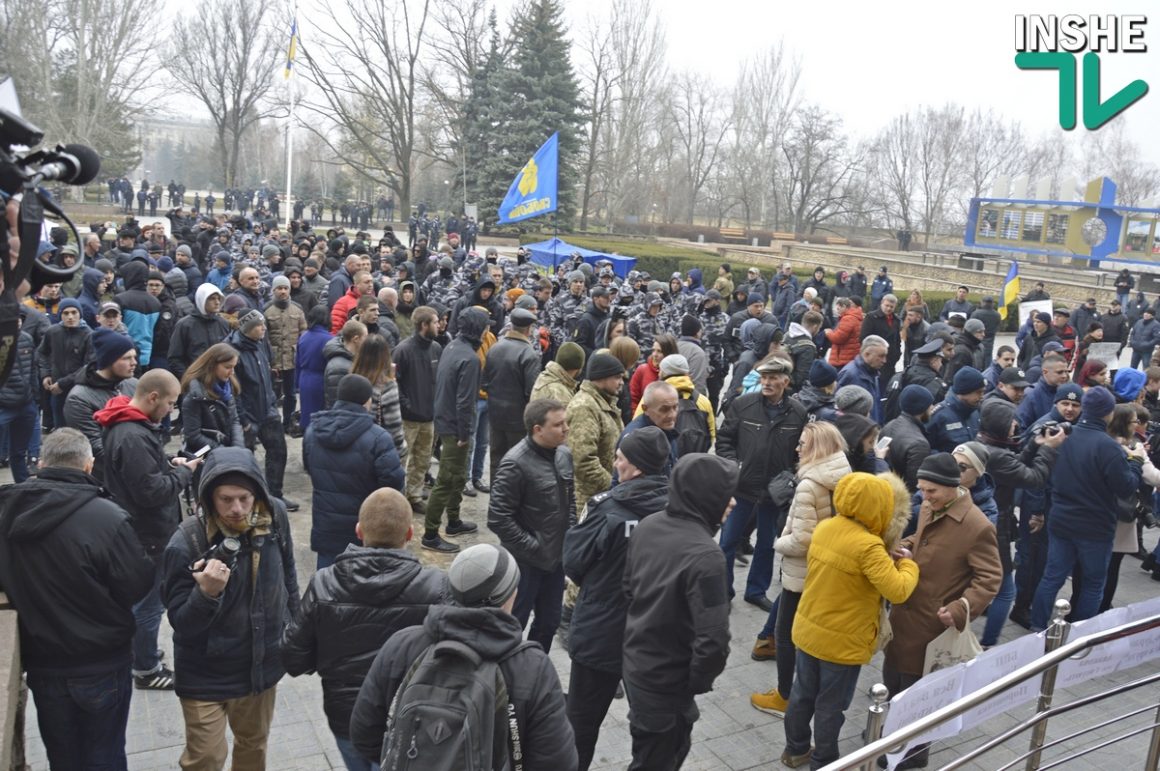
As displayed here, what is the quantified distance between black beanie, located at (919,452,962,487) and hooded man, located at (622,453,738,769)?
59.4 inches

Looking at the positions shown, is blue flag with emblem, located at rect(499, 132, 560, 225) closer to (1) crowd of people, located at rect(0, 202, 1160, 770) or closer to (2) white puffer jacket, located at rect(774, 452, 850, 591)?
(1) crowd of people, located at rect(0, 202, 1160, 770)

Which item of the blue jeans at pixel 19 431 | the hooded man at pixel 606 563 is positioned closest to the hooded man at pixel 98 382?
the blue jeans at pixel 19 431

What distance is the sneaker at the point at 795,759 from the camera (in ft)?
16.0

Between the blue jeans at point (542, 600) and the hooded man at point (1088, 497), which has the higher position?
the hooded man at point (1088, 497)

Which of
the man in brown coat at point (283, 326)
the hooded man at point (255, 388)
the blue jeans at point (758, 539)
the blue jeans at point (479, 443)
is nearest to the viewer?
the blue jeans at point (758, 539)

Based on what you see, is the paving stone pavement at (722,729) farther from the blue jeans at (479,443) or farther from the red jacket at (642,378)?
the blue jeans at (479,443)

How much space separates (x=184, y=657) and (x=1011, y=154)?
72.0 meters

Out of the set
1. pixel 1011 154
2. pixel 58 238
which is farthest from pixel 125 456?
pixel 1011 154

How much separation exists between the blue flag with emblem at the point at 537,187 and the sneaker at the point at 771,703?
8.73 metres

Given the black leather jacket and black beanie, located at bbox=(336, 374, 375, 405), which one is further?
black beanie, located at bbox=(336, 374, 375, 405)

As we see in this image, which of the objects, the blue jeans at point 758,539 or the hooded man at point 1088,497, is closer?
the hooded man at point 1088,497

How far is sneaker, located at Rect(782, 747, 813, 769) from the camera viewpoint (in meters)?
4.87

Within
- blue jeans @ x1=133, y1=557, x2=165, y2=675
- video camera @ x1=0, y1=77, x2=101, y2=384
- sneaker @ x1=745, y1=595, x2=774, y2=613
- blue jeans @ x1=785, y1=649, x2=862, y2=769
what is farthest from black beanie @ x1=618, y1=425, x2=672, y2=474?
sneaker @ x1=745, y1=595, x2=774, y2=613

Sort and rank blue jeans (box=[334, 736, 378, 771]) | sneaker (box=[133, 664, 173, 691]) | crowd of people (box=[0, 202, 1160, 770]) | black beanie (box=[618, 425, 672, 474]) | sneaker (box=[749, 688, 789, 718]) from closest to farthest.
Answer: crowd of people (box=[0, 202, 1160, 770])
blue jeans (box=[334, 736, 378, 771])
black beanie (box=[618, 425, 672, 474])
sneaker (box=[133, 664, 173, 691])
sneaker (box=[749, 688, 789, 718])
